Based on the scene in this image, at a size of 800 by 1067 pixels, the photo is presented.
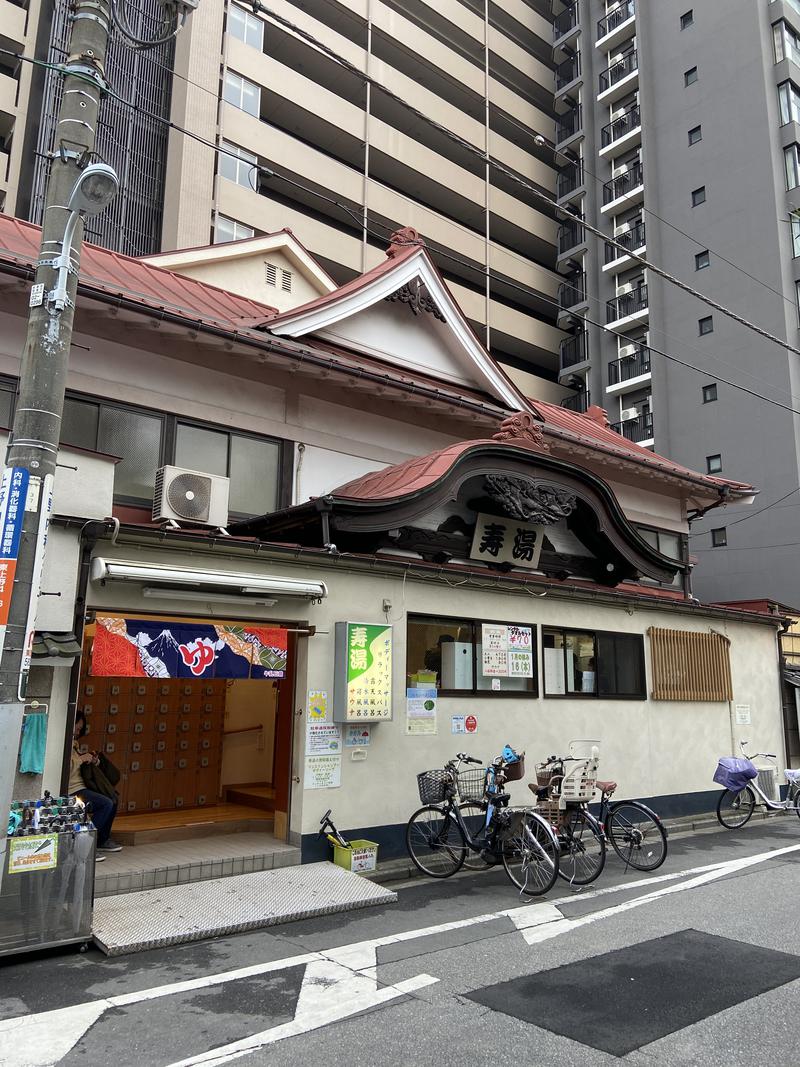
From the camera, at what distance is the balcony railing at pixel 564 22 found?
47.8m

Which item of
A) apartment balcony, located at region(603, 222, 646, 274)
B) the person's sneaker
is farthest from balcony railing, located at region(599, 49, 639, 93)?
the person's sneaker

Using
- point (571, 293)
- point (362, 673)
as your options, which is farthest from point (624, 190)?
point (362, 673)

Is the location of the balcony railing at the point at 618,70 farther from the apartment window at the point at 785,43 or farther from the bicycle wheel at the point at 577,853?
the bicycle wheel at the point at 577,853

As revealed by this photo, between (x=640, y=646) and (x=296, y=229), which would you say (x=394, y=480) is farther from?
(x=296, y=229)

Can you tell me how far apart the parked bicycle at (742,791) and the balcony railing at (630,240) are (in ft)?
99.5

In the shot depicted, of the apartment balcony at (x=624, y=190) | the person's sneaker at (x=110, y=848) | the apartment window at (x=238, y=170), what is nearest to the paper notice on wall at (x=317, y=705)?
the person's sneaker at (x=110, y=848)

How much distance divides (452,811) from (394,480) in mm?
4694

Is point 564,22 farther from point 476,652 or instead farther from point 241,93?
point 476,652

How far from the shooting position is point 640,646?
13852 millimetres

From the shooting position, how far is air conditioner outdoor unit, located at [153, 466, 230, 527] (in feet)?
33.8

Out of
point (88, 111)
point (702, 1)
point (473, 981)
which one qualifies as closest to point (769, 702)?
point (473, 981)

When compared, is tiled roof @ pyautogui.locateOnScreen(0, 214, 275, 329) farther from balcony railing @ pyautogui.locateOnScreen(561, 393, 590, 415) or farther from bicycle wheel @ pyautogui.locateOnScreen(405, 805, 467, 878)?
balcony railing @ pyautogui.locateOnScreen(561, 393, 590, 415)

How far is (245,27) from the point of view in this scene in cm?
3262

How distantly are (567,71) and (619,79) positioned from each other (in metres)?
6.24
